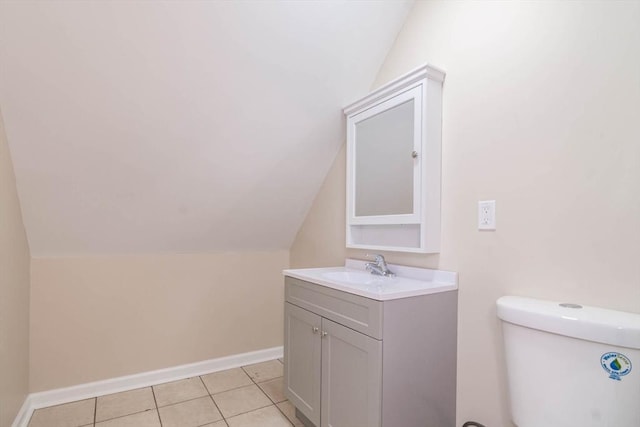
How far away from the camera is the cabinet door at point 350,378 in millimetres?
1314

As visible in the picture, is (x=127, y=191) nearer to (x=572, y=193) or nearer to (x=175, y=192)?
(x=175, y=192)

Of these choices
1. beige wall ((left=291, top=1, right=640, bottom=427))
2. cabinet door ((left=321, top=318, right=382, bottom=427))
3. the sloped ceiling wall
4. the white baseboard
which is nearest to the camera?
beige wall ((left=291, top=1, right=640, bottom=427))

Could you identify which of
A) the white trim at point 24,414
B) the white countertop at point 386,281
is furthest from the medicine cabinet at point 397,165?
the white trim at point 24,414

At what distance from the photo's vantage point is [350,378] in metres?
1.44

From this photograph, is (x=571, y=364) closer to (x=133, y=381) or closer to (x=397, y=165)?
(x=397, y=165)

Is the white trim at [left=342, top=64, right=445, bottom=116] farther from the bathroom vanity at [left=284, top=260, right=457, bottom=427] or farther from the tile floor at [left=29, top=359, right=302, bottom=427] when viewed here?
the tile floor at [left=29, top=359, right=302, bottom=427]

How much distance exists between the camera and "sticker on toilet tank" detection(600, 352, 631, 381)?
926 millimetres

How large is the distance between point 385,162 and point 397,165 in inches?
4.0

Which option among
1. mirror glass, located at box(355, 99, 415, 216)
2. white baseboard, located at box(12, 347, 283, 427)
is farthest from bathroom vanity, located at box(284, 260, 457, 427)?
white baseboard, located at box(12, 347, 283, 427)

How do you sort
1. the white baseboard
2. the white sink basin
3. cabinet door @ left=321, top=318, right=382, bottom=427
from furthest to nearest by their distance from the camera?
the white baseboard → the white sink basin → cabinet door @ left=321, top=318, right=382, bottom=427

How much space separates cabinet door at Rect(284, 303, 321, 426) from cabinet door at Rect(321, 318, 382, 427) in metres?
0.07

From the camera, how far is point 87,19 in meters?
1.36

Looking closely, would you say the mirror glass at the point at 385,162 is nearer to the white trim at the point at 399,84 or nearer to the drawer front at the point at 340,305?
the white trim at the point at 399,84

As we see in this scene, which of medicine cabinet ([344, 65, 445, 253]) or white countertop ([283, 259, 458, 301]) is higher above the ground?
medicine cabinet ([344, 65, 445, 253])
